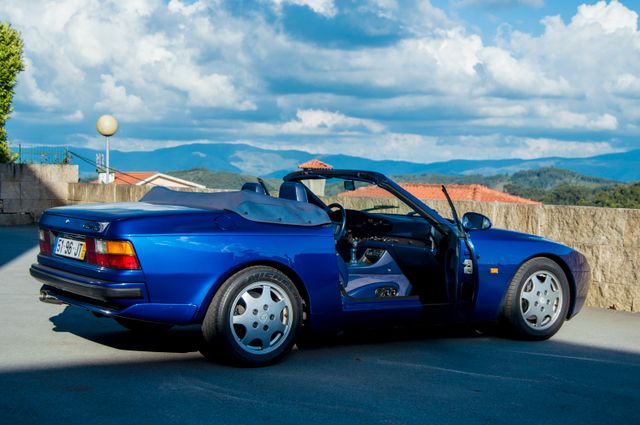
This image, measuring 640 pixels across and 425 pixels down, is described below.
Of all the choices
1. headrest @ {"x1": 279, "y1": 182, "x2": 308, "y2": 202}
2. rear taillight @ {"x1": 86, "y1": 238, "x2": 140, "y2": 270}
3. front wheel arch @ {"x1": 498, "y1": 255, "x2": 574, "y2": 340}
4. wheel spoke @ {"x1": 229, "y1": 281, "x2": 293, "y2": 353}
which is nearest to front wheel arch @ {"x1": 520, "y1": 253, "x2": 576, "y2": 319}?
front wheel arch @ {"x1": 498, "y1": 255, "x2": 574, "y2": 340}

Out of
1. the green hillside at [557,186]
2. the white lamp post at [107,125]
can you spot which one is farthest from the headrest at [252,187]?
the white lamp post at [107,125]

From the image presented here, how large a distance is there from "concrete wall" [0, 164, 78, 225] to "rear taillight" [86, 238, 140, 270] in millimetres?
15664

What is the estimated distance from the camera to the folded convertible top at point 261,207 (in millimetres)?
5883

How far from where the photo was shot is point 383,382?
17.8 ft

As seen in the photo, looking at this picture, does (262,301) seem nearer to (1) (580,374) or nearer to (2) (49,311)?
(1) (580,374)

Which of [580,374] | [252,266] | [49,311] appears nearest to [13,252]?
[49,311]

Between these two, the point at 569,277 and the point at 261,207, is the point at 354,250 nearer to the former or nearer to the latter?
the point at 261,207

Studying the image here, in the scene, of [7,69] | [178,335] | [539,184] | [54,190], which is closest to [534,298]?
[178,335]

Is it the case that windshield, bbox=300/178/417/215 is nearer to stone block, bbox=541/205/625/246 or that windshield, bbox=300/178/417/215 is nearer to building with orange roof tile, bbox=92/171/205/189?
stone block, bbox=541/205/625/246

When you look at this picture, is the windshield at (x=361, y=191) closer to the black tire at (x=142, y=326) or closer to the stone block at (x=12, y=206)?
the black tire at (x=142, y=326)

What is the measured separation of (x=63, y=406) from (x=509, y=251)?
3885 mm

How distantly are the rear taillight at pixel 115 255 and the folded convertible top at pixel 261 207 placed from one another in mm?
791

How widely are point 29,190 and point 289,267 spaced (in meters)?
16.1

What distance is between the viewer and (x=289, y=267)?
5840mm
